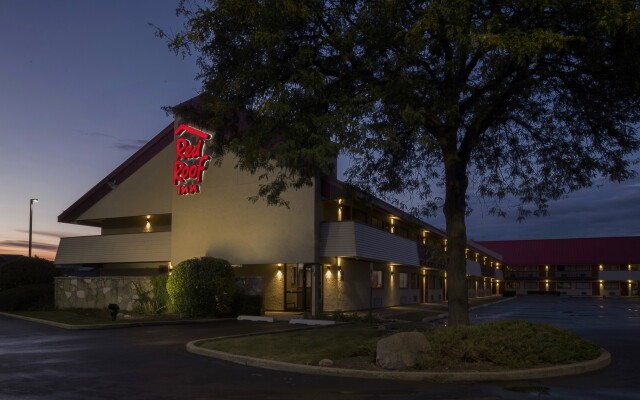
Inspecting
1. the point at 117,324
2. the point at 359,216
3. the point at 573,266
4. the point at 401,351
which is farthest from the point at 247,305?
the point at 573,266

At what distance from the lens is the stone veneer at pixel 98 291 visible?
94.3ft

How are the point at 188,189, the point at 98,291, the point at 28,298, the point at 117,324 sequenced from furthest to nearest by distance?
1. the point at 188,189
2. the point at 28,298
3. the point at 98,291
4. the point at 117,324

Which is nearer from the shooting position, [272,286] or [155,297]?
[155,297]

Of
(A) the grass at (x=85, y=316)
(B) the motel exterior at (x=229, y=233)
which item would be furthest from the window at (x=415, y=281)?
(A) the grass at (x=85, y=316)

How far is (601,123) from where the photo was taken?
53.9 feet

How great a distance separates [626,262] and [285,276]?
70547 millimetres

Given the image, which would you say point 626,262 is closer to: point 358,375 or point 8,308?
point 8,308

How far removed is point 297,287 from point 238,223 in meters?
4.34

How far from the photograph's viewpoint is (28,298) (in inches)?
1217

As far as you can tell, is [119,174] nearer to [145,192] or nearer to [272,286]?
[145,192]

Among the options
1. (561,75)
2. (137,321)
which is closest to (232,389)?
(561,75)

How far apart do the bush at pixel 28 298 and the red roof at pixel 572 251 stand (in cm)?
7666

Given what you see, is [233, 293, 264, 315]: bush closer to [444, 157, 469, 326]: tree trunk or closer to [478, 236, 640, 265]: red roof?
[444, 157, 469, 326]: tree trunk

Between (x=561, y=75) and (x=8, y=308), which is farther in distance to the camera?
(x=8, y=308)
